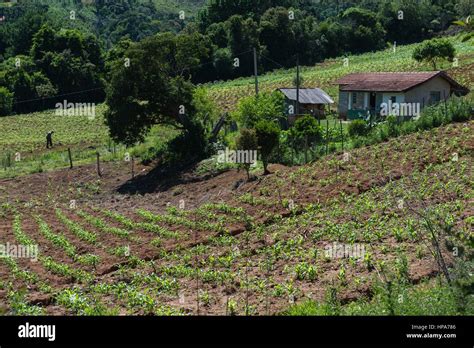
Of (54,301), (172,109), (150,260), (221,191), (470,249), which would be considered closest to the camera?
(470,249)

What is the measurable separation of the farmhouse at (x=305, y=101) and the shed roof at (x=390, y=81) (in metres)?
1.74

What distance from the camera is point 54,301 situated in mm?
12305

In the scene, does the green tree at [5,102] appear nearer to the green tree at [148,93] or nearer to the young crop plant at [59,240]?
the green tree at [148,93]

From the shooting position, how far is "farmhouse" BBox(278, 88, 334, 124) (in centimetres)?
3891

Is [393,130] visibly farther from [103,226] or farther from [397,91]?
[103,226]

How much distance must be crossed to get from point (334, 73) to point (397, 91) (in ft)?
83.1

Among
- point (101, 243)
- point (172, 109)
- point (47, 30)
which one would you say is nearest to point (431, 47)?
point (172, 109)

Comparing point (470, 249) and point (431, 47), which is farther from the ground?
point (431, 47)

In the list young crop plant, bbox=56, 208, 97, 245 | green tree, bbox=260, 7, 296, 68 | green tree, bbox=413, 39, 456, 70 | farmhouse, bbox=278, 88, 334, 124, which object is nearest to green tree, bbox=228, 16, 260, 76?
green tree, bbox=260, 7, 296, 68

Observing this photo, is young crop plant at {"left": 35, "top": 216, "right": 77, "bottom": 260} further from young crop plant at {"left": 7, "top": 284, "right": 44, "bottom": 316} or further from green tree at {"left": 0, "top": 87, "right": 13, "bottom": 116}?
green tree at {"left": 0, "top": 87, "right": 13, "bottom": 116}

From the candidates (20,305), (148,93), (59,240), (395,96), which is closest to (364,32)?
(395,96)

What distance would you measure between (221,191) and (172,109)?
978cm
